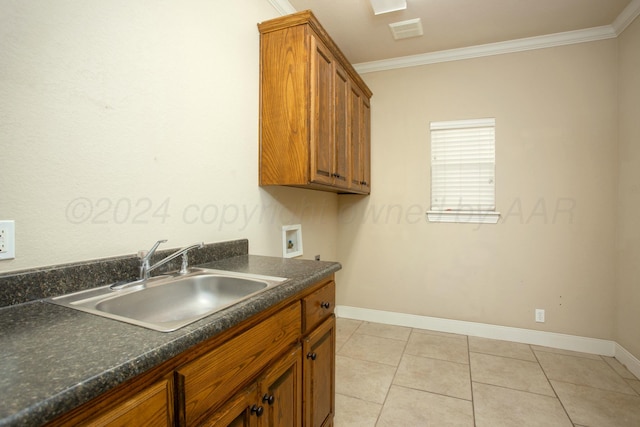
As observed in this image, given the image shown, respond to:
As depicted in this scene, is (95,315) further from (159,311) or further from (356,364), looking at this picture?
(356,364)

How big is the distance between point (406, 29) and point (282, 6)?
1.06m

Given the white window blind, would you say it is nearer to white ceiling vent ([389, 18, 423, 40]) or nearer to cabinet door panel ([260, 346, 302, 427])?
white ceiling vent ([389, 18, 423, 40])

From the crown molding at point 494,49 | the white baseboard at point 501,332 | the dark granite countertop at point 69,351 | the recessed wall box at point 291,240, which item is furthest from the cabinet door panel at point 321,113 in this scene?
the white baseboard at point 501,332

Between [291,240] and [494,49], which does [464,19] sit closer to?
[494,49]

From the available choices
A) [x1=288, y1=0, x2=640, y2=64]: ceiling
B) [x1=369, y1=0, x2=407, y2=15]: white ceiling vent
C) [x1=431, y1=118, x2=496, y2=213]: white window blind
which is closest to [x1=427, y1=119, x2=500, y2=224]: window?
[x1=431, y1=118, x2=496, y2=213]: white window blind

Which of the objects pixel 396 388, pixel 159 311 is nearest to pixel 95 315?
pixel 159 311

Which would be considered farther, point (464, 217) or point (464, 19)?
point (464, 217)

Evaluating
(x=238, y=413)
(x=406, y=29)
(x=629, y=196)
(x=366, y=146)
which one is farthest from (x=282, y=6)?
(x=629, y=196)

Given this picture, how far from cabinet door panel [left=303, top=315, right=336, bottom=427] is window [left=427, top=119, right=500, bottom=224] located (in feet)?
6.57

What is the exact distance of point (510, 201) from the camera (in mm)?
2895

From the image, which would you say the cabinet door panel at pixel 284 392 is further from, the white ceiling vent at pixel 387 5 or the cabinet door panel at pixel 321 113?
the white ceiling vent at pixel 387 5

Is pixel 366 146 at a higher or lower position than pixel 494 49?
lower

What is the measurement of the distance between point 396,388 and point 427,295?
1.25m

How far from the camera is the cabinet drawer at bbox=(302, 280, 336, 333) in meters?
1.32
